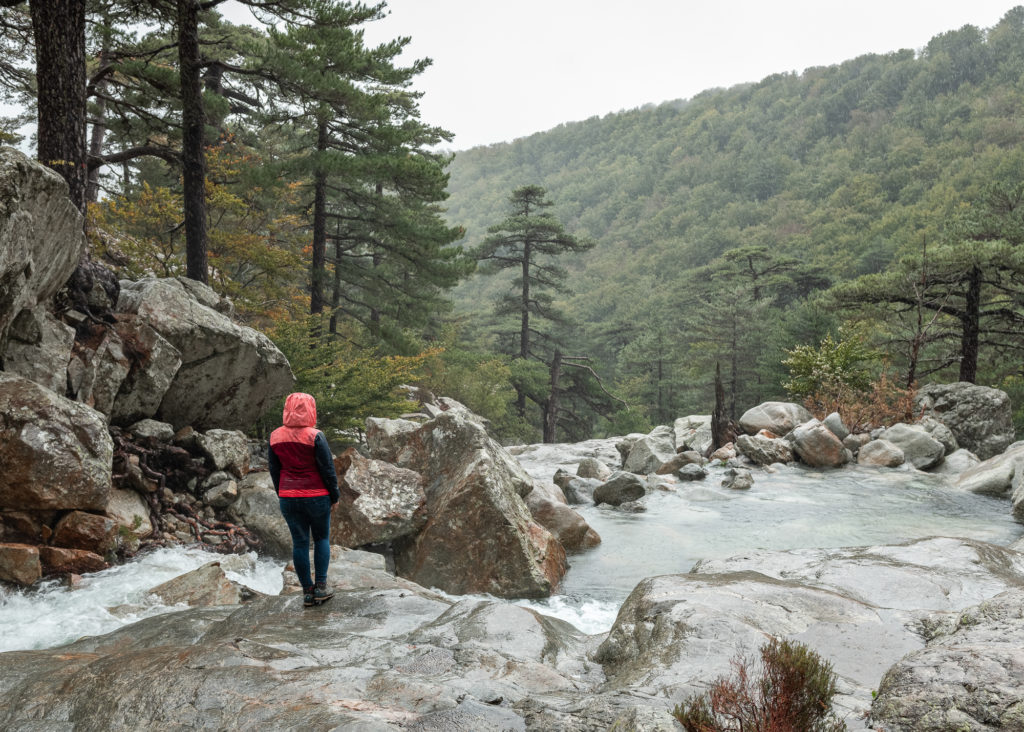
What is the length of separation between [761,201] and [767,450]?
65.4 m

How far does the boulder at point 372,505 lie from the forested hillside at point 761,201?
49.6 feet

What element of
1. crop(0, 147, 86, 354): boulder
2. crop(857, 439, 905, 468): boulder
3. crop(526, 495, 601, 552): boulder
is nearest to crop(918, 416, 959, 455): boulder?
crop(857, 439, 905, 468): boulder

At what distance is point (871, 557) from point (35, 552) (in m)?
7.07

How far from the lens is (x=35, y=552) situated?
4488 mm

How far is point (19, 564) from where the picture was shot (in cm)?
→ 439

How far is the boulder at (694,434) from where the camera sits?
1644cm

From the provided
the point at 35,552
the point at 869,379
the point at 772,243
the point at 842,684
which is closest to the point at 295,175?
the point at 35,552

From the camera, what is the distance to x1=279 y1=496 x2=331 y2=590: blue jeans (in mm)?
4230

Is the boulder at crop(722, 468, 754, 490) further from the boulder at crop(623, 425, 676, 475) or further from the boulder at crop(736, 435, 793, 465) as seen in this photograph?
the boulder at crop(623, 425, 676, 475)

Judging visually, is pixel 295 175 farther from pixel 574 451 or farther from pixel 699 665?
pixel 699 665

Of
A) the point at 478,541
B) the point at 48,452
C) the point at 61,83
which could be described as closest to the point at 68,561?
the point at 48,452

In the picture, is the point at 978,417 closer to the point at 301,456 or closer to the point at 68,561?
the point at 301,456

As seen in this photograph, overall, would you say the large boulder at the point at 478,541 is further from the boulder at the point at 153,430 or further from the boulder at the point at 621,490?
the boulder at the point at 621,490

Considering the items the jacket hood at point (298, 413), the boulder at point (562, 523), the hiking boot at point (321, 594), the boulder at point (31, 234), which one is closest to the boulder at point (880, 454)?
the boulder at point (562, 523)
